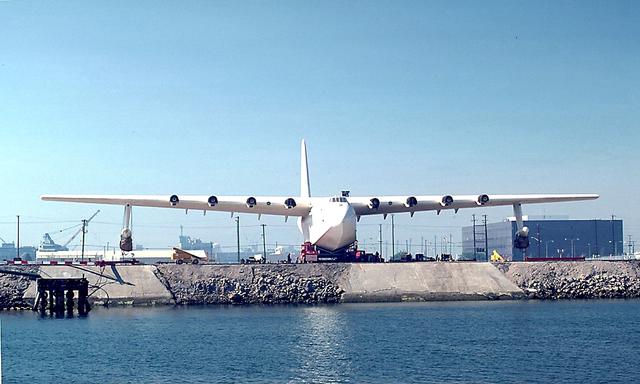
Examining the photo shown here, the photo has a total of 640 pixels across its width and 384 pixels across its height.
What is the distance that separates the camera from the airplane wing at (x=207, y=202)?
77250 millimetres

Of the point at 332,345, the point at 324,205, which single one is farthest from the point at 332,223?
the point at 332,345

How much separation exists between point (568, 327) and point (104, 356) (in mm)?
28375

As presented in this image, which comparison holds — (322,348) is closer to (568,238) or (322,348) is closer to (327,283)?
(327,283)

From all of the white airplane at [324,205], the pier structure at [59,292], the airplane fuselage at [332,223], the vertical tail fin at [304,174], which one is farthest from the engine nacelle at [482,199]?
the pier structure at [59,292]

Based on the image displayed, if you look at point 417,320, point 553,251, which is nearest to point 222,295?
Answer: point 417,320

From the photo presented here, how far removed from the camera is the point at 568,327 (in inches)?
2151

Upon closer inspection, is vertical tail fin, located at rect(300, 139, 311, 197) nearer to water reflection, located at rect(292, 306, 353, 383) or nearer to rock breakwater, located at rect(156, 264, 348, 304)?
rock breakwater, located at rect(156, 264, 348, 304)

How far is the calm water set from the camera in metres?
39.7

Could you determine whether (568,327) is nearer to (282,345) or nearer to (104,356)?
(282,345)

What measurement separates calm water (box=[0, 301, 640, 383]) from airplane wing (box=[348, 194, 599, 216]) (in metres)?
13.9

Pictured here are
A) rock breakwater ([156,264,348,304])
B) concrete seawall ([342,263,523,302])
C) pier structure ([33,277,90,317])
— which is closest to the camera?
pier structure ([33,277,90,317])

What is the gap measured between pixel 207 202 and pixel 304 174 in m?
20.8

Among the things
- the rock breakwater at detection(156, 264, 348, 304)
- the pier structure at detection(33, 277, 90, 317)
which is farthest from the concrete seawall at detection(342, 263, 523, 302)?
the pier structure at detection(33, 277, 90, 317)

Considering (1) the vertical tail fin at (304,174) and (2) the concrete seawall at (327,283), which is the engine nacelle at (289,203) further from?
(1) the vertical tail fin at (304,174)
